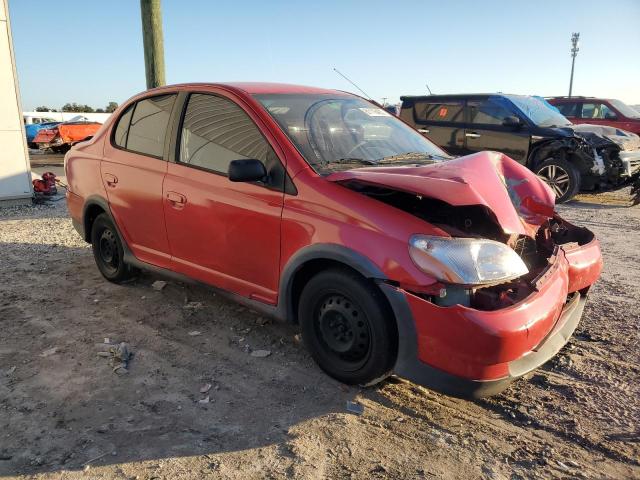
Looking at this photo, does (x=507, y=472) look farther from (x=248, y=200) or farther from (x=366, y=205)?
(x=248, y=200)

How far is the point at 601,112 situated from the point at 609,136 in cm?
475

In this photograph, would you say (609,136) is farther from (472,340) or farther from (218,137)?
(472,340)

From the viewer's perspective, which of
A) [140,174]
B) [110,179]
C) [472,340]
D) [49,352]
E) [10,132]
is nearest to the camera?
[472,340]

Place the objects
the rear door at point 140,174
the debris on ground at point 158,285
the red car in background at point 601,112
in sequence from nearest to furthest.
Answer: the rear door at point 140,174 → the debris on ground at point 158,285 → the red car in background at point 601,112

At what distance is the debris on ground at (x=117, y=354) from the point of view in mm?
3270

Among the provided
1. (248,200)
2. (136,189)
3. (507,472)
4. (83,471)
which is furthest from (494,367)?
(136,189)

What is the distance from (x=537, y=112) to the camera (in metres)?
9.58

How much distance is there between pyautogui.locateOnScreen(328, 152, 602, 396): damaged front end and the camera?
7.97 feet

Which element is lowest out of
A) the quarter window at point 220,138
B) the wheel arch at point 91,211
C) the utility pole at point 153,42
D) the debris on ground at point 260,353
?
the debris on ground at point 260,353

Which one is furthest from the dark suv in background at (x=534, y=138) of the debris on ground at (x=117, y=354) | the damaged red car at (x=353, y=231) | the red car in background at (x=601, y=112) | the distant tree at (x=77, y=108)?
the distant tree at (x=77, y=108)

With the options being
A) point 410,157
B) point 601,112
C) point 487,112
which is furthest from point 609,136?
point 410,157

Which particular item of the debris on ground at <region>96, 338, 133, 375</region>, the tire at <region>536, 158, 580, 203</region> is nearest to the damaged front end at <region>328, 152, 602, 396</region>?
the debris on ground at <region>96, 338, 133, 375</region>

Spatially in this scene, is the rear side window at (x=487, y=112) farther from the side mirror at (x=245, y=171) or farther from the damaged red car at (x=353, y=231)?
the side mirror at (x=245, y=171)

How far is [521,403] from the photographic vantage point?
2889 mm
